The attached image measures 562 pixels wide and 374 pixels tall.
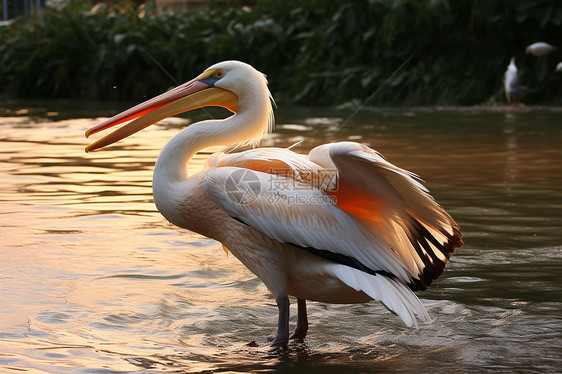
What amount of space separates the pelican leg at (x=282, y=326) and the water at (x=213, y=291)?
59 mm

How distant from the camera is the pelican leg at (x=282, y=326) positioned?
3.62 m

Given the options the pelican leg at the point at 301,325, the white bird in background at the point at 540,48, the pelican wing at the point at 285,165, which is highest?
the white bird in background at the point at 540,48

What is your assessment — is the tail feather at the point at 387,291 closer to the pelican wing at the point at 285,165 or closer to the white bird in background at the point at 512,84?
the pelican wing at the point at 285,165

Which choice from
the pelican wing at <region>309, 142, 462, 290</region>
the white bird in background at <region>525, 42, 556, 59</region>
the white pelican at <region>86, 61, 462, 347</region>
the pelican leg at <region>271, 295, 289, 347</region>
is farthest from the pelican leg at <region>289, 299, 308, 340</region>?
the white bird in background at <region>525, 42, 556, 59</region>

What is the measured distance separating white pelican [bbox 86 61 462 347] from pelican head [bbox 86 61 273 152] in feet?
0.86

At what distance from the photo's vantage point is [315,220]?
364 cm

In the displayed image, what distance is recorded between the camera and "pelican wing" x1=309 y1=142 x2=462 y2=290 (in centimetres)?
358

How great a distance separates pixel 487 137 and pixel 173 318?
7545mm

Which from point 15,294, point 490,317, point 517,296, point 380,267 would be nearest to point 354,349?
point 380,267

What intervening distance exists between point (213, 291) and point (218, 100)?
1.06 m

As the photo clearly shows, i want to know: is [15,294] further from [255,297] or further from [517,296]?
[517,296]

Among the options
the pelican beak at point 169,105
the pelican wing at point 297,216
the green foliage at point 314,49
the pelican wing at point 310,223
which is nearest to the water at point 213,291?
the pelican wing at point 310,223

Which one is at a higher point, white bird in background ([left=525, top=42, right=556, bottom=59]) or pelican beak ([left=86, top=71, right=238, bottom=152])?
white bird in background ([left=525, top=42, right=556, bottom=59])

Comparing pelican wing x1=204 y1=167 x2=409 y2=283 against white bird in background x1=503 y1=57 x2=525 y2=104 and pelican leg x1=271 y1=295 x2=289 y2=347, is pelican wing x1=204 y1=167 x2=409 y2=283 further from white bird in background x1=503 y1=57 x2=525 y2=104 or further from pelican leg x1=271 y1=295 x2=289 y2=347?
white bird in background x1=503 y1=57 x2=525 y2=104
